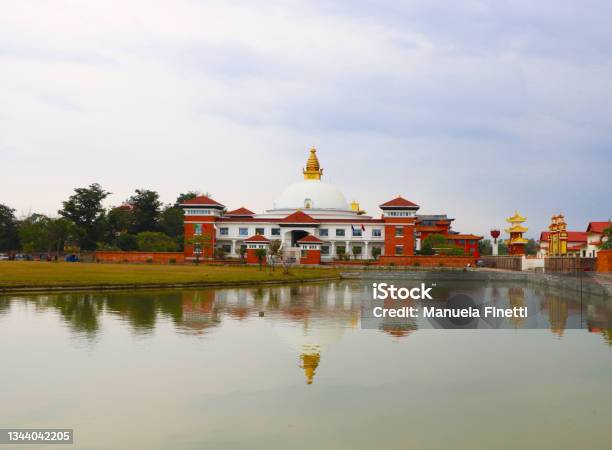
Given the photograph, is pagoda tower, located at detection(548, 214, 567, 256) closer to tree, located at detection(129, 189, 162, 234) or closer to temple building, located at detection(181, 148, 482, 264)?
temple building, located at detection(181, 148, 482, 264)

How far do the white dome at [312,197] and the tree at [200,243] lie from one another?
1231cm

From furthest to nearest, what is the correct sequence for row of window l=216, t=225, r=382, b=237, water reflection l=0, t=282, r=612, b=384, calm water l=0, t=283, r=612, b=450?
row of window l=216, t=225, r=382, b=237
water reflection l=0, t=282, r=612, b=384
calm water l=0, t=283, r=612, b=450

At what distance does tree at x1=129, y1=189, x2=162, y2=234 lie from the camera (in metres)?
83.7

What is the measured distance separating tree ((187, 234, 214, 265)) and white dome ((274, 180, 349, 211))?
485 inches

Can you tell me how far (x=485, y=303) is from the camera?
28469 millimetres

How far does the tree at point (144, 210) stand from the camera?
83688 millimetres

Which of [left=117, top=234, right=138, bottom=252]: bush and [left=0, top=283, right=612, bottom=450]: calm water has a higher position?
[left=117, top=234, right=138, bottom=252]: bush

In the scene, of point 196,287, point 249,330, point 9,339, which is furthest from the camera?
point 196,287

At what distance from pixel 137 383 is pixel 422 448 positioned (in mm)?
5202

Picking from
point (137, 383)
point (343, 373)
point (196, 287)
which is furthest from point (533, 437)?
point (196, 287)

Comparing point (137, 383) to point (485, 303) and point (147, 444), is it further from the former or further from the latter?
point (485, 303)

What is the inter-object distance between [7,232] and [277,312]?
64.7 metres

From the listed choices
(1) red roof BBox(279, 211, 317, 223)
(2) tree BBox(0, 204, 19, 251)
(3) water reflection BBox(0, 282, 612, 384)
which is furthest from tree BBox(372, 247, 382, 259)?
(2) tree BBox(0, 204, 19, 251)

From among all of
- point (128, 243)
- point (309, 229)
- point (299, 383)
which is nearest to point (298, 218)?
point (309, 229)
